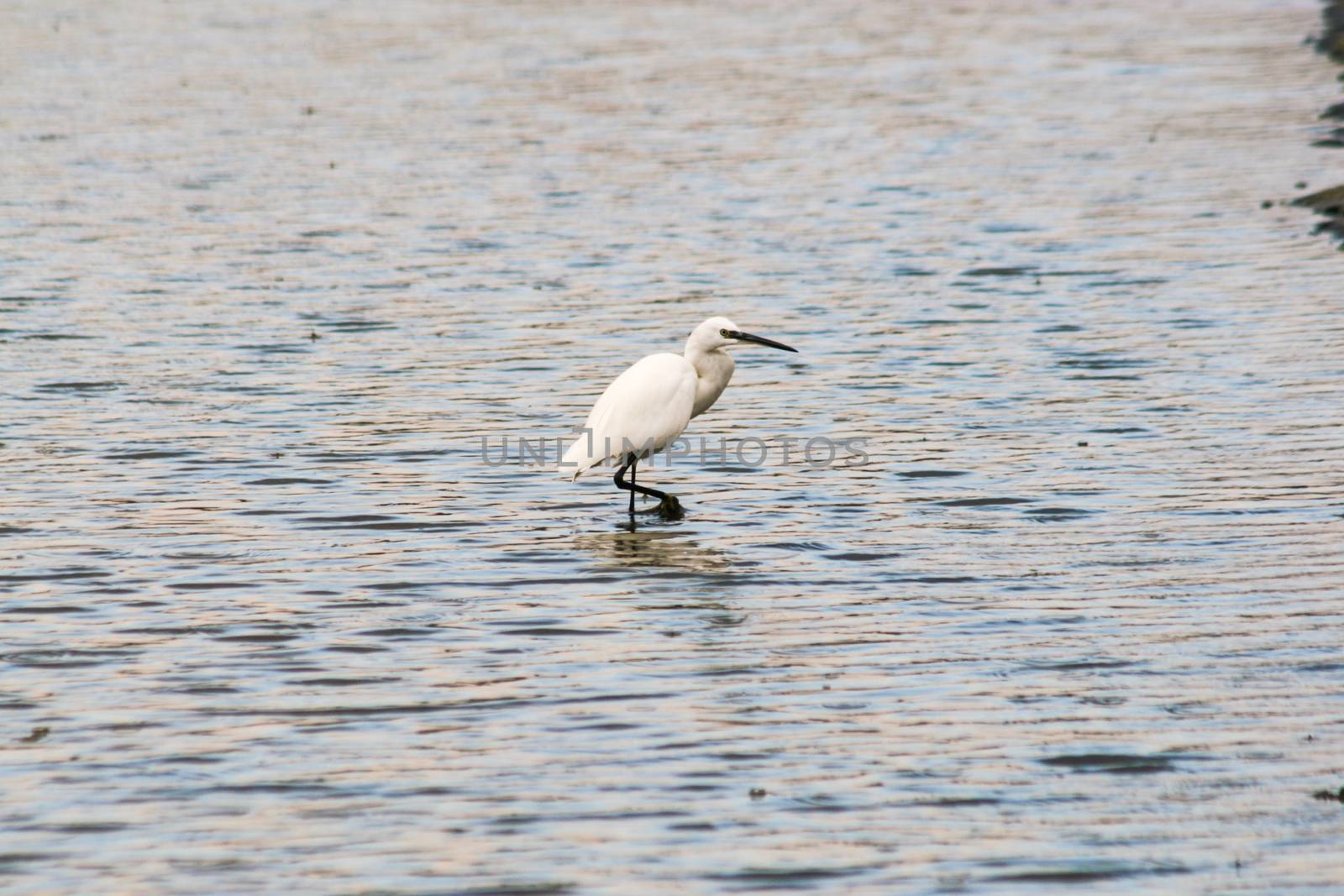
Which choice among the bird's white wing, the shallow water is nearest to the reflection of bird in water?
the shallow water

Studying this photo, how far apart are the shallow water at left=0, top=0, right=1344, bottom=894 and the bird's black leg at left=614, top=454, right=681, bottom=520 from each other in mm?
142

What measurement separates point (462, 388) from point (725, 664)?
753 cm

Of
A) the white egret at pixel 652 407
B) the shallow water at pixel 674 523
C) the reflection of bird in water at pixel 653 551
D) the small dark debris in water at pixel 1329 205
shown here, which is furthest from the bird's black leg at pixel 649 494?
the small dark debris in water at pixel 1329 205

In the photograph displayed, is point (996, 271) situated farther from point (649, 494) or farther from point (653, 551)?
point (653, 551)

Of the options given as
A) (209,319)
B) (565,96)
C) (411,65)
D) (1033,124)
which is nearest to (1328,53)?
(1033,124)

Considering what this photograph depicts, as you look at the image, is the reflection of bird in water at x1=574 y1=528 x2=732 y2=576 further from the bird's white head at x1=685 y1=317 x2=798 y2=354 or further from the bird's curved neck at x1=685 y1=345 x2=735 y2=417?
the bird's white head at x1=685 y1=317 x2=798 y2=354

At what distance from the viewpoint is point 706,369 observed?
13852mm

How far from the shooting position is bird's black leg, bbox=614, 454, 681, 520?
1318 cm

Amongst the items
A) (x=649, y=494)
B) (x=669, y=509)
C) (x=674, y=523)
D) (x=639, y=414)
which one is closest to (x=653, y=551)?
(x=674, y=523)

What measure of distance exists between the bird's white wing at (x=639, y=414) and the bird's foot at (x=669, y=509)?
0.38 meters

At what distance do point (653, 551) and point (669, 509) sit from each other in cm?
84

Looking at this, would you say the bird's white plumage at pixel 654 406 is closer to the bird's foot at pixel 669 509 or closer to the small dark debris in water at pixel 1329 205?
the bird's foot at pixel 669 509

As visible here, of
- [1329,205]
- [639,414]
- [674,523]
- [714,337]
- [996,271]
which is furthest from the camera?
[1329,205]

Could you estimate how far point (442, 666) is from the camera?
32.7 ft
